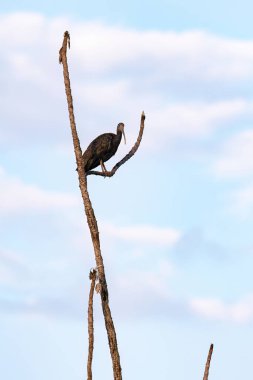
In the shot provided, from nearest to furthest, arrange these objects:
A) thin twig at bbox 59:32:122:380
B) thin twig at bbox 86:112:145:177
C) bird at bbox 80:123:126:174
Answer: thin twig at bbox 59:32:122:380, thin twig at bbox 86:112:145:177, bird at bbox 80:123:126:174

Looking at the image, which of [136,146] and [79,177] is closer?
[79,177]

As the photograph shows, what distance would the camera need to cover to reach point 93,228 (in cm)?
2152

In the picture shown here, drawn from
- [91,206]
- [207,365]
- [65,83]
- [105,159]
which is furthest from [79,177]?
[105,159]

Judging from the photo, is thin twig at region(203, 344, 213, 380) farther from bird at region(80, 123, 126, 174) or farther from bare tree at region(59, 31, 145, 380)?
bird at region(80, 123, 126, 174)

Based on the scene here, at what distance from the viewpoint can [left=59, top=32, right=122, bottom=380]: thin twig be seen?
69.1 feet

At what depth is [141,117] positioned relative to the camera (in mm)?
24859

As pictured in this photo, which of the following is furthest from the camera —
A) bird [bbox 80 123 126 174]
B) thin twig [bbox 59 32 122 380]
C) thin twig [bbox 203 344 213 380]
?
bird [bbox 80 123 126 174]

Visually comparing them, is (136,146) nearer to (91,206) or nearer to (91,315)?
(91,206)

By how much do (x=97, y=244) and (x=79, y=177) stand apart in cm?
168

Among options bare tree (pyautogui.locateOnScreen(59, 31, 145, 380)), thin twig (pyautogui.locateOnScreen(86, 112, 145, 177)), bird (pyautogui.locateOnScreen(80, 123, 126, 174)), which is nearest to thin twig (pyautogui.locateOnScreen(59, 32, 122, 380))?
bare tree (pyautogui.locateOnScreen(59, 31, 145, 380))

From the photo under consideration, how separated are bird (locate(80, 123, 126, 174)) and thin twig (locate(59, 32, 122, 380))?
678cm

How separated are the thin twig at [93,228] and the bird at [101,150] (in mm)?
6780

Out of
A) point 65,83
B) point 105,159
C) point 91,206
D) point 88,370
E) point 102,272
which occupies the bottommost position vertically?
point 88,370

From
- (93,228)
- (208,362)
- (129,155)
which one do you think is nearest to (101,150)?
(129,155)
